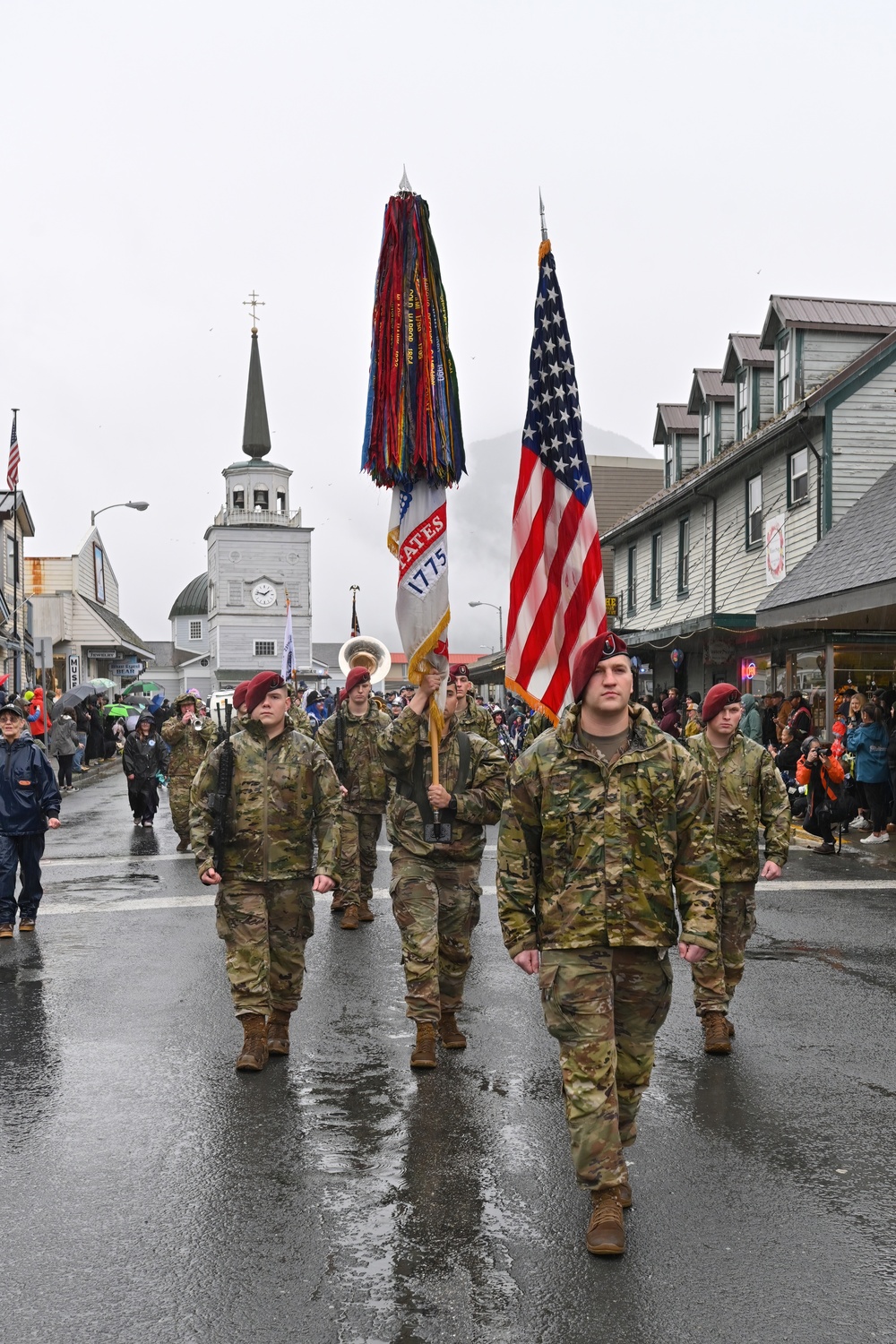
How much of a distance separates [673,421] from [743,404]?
17.8ft

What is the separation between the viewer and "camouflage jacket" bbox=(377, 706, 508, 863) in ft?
21.3

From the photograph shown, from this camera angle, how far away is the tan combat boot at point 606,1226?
13.3 feet

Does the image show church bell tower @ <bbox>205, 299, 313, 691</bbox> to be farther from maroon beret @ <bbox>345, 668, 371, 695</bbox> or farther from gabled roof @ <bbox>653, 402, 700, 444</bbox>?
maroon beret @ <bbox>345, 668, 371, 695</bbox>

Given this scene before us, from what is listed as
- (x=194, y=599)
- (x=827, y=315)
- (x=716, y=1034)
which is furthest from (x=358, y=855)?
(x=194, y=599)

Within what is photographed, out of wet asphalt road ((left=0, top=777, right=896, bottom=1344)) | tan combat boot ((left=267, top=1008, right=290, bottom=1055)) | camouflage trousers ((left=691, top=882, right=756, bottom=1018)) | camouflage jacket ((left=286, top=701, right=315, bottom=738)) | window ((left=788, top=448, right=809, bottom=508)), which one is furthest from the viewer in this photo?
window ((left=788, top=448, right=809, bottom=508))

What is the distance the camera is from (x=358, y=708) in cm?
1048

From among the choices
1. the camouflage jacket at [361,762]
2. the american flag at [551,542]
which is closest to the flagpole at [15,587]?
the camouflage jacket at [361,762]

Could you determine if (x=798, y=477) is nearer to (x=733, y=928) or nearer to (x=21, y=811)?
(x=21, y=811)

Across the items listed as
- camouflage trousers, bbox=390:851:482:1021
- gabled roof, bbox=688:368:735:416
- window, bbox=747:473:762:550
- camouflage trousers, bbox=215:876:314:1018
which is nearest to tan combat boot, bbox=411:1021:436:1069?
camouflage trousers, bbox=390:851:482:1021

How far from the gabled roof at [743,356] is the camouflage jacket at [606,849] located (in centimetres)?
2187

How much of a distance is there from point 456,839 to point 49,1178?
255cm

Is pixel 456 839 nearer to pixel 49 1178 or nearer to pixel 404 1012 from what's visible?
pixel 404 1012

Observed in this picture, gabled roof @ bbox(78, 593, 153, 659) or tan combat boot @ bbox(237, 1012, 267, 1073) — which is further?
gabled roof @ bbox(78, 593, 153, 659)

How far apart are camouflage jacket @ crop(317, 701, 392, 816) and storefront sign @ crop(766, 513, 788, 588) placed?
47.0 feet
